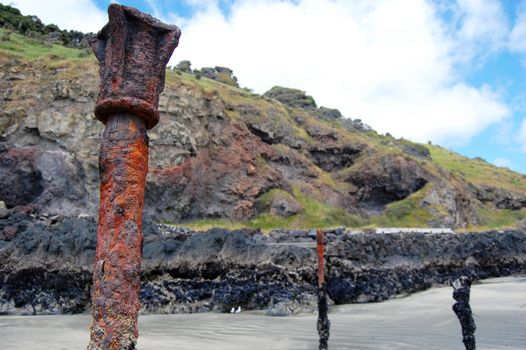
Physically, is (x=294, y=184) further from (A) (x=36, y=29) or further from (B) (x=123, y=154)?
(B) (x=123, y=154)

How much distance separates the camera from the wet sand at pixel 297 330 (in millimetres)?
6925

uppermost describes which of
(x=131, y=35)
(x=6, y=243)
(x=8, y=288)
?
(x=131, y=35)

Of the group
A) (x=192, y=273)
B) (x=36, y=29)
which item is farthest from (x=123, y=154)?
(x=36, y=29)

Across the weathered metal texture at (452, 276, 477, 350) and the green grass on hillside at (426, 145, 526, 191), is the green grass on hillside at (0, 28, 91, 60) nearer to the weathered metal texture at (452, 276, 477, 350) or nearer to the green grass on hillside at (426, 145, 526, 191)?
the weathered metal texture at (452, 276, 477, 350)

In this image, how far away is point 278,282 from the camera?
12.0 meters

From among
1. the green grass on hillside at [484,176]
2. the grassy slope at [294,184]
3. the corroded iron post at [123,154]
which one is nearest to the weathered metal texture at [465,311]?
the corroded iron post at [123,154]

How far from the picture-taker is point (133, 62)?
3.72m

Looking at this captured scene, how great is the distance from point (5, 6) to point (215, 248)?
4636 centimetres

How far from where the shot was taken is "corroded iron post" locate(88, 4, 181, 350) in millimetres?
3336

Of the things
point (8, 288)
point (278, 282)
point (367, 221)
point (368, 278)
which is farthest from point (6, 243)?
point (367, 221)

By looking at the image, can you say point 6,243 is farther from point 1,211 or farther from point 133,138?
point 133,138

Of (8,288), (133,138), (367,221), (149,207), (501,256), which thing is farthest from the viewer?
(367,221)

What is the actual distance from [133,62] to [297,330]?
612cm

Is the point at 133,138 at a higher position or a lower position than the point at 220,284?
higher
